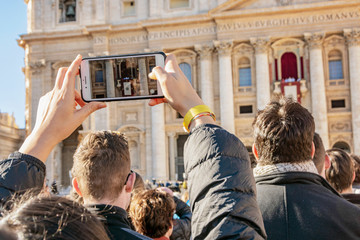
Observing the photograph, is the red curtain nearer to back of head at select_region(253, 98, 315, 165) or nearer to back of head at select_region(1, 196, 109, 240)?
back of head at select_region(253, 98, 315, 165)

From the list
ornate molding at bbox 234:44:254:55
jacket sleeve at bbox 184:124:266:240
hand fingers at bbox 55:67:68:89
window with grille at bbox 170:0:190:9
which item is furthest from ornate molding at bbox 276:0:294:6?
jacket sleeve at bbox 184:124:266:240

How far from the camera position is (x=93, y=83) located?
2820mm

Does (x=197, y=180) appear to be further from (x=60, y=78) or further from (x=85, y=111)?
(x=60, y=78)

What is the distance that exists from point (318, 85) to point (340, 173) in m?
23.2

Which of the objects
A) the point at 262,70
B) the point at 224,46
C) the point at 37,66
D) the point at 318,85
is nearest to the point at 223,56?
the point at 224,46

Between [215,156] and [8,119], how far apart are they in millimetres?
39850

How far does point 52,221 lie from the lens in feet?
4.00

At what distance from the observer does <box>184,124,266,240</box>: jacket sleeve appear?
5.10ft

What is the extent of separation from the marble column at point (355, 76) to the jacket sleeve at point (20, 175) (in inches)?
1024

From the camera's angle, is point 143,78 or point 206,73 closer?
point 143,78

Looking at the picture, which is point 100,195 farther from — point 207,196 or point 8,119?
point 8,119

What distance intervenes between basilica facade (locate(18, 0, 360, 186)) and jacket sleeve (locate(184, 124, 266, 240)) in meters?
25.1

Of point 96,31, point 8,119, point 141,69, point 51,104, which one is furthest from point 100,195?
point 8,119

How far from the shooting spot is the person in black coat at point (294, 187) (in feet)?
7.66
